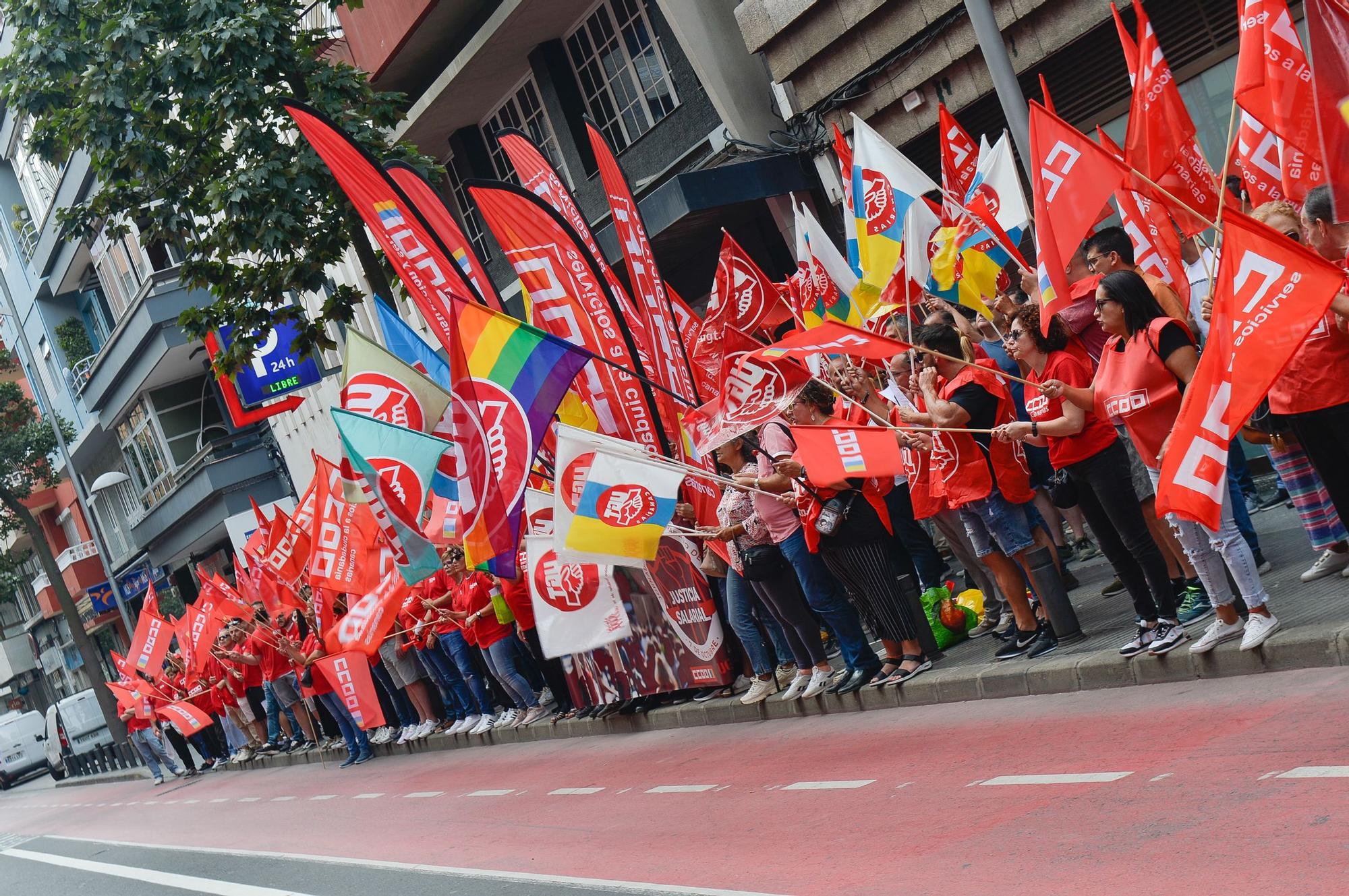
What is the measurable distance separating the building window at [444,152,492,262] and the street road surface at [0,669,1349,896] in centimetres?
1283

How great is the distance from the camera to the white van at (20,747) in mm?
38750

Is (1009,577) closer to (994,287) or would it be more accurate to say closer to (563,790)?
(994,287)

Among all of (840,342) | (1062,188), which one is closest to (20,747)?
(840,342)

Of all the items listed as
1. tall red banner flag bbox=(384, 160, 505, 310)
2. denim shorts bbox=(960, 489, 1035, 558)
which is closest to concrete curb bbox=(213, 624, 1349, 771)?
denim shorts bbox=(960, 489, 1035, 558)

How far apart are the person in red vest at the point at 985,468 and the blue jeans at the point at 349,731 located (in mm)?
12150

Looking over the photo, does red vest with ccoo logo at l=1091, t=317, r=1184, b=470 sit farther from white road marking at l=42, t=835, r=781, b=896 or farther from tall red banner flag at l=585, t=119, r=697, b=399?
tall red banner flag at l=585, t=119, r=697, b=399

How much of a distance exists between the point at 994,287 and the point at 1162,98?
9.09ft

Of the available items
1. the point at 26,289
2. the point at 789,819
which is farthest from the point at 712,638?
the point at 26,289

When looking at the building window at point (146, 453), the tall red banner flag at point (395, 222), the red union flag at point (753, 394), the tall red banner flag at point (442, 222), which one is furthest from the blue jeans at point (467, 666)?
the building window at point (146, 453)

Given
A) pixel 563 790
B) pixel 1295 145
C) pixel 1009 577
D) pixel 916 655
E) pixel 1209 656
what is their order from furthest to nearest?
1. pixel 563 790
2. pixel 916 655
3. pixel 1009 577
4. pixel 1209 656
5. pixel 1295 145

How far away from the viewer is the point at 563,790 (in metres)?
11.3

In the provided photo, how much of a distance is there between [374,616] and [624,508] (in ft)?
20.4

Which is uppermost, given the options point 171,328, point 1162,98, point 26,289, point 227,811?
point 26,289

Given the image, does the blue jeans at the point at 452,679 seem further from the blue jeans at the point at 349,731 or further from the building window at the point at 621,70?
the building window at the point at 621,70
